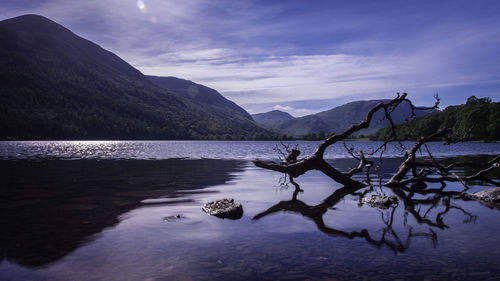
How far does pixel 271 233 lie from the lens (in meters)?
12.0

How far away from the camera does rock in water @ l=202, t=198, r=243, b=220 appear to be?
14602mm

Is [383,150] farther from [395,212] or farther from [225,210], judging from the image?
[225,210]

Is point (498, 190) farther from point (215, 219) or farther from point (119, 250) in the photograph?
point (119, 250)

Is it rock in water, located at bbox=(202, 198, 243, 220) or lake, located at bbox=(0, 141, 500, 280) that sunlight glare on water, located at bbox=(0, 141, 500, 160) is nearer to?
lake, located at bbox=(0, 141, 500, 280)

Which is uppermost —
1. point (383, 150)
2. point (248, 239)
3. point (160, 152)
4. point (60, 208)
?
point (383, 150)

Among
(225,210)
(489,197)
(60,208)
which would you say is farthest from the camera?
(489,197)

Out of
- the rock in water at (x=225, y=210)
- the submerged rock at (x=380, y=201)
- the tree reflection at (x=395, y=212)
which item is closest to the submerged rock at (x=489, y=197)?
the tree reflection at (x=395, y=212)

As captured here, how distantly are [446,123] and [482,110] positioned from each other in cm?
2844

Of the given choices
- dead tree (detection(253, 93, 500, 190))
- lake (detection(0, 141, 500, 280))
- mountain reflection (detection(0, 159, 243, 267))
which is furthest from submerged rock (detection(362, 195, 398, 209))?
mountain reflection (detection(0, 159, 243, 267))

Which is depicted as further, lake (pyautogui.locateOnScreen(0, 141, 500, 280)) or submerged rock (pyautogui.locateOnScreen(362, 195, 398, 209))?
submerged rock (pyautogui.locateOnScreen(362, 195, 398, 209))

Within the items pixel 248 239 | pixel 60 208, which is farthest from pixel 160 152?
pixel 248 239

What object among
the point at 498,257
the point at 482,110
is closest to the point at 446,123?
the point at 482,110

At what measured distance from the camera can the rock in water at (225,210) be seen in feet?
47.9

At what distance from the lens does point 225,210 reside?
48.4 ft
